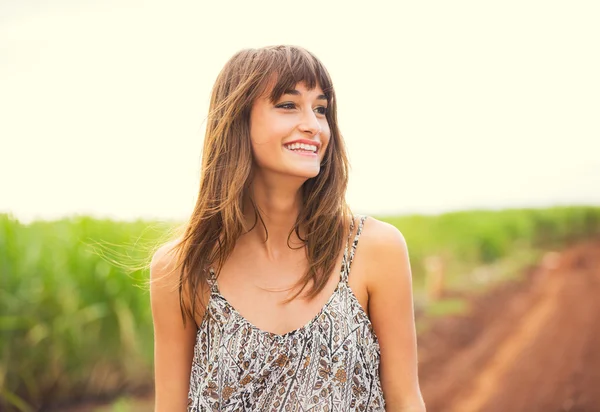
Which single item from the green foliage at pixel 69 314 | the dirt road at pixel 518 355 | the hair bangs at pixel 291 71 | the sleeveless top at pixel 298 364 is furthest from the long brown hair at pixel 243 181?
the dirt road at pixel 518 355

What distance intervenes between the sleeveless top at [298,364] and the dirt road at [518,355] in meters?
3.83

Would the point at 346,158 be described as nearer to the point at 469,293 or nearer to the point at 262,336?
the point at 262,336

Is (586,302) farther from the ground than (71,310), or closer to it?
closer to it

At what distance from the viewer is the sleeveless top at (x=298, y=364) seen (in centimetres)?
203

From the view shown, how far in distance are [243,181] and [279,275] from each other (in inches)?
12.1

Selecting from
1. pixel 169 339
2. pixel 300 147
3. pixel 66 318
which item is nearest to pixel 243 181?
pixel 300 147

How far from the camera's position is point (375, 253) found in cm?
213

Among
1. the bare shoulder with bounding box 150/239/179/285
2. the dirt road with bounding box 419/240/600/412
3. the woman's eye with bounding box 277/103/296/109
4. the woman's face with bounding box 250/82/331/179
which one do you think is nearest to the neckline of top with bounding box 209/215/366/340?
the bare shoulder with bounding box 150/239/179/285

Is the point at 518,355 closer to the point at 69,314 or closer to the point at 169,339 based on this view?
the point at 69,314

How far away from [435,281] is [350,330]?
6846mm

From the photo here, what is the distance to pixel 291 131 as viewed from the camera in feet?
6.73

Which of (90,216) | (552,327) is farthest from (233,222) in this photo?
(552,327)

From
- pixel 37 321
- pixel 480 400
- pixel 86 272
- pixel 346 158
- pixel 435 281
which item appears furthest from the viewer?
pixel 435 281

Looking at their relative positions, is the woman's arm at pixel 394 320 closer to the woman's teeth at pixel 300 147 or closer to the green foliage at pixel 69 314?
the woman's teeth at pixel 300 147
